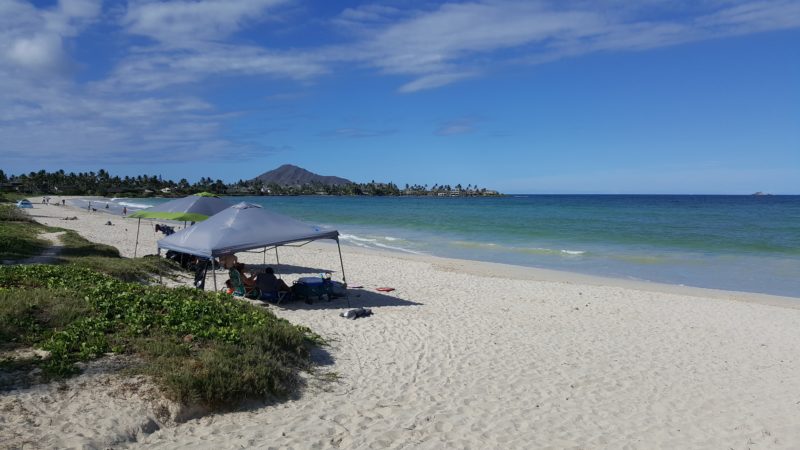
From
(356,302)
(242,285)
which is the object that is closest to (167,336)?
(242,285)

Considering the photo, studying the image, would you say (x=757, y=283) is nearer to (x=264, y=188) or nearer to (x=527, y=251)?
(x=527, y=251)

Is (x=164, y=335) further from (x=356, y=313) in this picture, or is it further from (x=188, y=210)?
(x=188, y=210)

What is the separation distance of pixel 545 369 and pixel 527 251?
18.2 metres

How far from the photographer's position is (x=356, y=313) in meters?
9.81

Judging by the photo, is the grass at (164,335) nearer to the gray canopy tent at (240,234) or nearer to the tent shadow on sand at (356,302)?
the gray canopy tent at (240,234)

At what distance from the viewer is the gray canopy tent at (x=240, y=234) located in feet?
33.2

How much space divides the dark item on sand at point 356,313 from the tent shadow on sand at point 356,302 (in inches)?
32.1

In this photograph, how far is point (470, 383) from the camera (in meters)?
6.70

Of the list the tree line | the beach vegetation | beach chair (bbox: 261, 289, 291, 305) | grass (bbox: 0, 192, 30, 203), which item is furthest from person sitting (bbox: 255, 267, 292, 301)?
the tree line

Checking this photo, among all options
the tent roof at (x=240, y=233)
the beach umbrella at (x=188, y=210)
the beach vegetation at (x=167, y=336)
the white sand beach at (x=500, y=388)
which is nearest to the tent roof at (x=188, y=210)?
the beach umbrella at (x=188, y=210)

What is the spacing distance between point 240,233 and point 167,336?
410cm

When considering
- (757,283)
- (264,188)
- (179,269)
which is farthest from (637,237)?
(264,188)

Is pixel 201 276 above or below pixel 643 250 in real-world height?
above

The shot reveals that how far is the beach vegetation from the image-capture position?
17.9 ft
